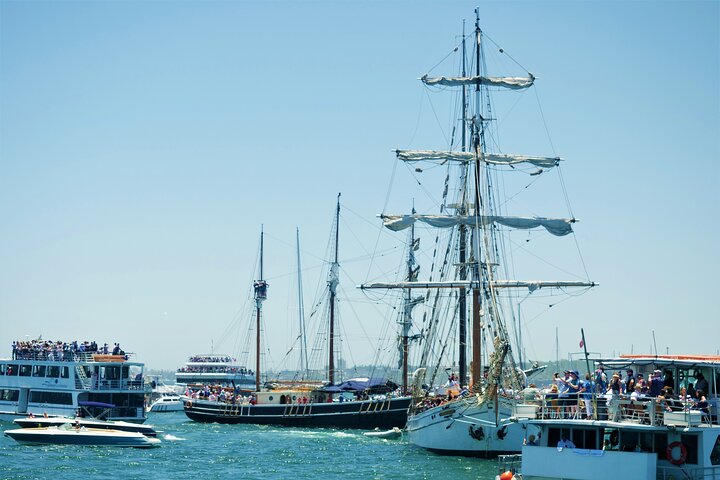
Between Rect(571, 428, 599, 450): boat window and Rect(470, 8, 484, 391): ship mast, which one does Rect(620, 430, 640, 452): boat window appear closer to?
Rect(571, 428, 599, 450): boat window

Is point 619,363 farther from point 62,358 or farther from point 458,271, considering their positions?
point 62,358

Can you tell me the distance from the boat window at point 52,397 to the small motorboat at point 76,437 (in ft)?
41.5

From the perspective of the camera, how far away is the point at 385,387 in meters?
97.4

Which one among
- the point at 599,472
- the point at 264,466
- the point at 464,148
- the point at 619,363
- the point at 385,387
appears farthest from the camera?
the point at 385,387

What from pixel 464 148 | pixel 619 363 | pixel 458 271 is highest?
pixel 464 148

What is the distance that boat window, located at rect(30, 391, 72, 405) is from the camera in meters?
79.9

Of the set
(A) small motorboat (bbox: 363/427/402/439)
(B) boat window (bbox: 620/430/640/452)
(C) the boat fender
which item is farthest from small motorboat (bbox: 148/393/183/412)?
(B) boat window (bbox: 620/430/640/452)

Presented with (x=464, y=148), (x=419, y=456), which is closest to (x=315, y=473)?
(x=419, y=456)

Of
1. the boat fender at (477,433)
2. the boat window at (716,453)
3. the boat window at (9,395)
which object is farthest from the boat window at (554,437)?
the boat window at (9,395)

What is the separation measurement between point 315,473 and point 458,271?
26.8m

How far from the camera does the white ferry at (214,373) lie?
184 meters

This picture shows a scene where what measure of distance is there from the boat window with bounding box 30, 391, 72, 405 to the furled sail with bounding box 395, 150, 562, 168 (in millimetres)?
31864

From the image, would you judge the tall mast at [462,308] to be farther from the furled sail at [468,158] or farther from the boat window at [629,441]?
the boat window at [629,441]

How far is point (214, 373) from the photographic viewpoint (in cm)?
18675
